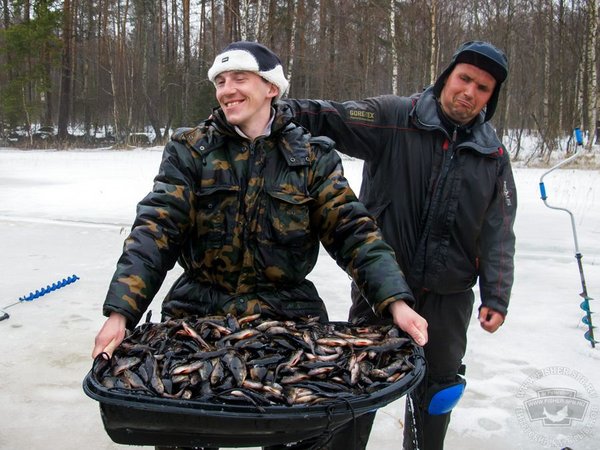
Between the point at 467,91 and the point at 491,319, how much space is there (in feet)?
3.36

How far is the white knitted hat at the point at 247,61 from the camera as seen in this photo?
1989 mm

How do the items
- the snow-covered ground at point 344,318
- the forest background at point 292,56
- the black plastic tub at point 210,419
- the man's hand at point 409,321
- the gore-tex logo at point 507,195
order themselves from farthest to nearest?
1. the forest background at point 292,56
2. the snow-covered ground at point 344,318
3. the gore-tex logo at point 507,195
4. the man's hand at point 409,321
5. the black plastic tub at point 210,419

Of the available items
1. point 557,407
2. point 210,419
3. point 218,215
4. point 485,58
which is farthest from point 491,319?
point 210,419

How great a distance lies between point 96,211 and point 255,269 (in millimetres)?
8107

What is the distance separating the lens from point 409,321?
6.27 ft

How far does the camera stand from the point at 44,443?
3049mm

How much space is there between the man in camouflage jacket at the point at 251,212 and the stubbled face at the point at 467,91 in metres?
0.76

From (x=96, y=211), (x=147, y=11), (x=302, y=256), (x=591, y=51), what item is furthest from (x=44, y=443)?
(x=147, y=11)

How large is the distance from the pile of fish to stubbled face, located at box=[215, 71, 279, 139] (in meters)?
0.66

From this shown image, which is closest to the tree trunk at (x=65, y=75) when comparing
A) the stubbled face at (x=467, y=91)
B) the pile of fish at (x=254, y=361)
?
the stubbled face at (x=467, y=91)

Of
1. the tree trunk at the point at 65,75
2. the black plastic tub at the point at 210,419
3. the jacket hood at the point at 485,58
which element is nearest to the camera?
the black plastic tub at the point at 210,419

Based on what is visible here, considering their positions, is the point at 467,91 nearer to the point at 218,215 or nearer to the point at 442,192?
the point at 442,192

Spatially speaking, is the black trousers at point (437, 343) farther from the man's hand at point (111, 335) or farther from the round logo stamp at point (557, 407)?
the man's hand at point (111, 335)

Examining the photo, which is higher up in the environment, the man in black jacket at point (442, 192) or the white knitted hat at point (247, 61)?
the white knitted hat at point (247, 61)
